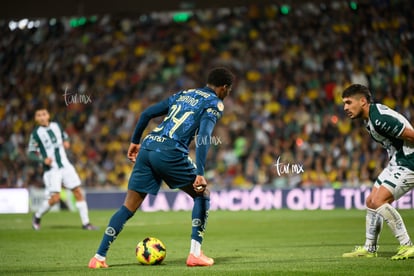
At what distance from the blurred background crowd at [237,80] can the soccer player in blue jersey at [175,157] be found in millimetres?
13324

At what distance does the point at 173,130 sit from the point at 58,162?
25.2ft

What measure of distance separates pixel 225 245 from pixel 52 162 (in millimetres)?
5328

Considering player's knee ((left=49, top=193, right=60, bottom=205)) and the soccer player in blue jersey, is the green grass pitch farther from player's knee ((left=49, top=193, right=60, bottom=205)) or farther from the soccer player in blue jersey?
player's knee ((left=49, top=193, right=60, bottom=205))

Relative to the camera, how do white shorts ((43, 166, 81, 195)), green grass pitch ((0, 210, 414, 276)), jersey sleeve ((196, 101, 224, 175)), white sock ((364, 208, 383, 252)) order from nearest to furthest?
jersey sleeve ((196, 101, 224, 175)), green grass pitch ((0, 210, 414, 276)), white sock ((364, 208, 383, 252)), white shorts ((43, 166, 81, 195))

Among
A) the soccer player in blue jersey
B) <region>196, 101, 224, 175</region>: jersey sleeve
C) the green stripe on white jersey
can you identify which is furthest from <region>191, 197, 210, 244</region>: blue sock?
the green stripe on white jersey

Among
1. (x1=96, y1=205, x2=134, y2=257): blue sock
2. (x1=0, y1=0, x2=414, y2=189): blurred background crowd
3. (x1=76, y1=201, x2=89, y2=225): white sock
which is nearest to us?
(x1=96, y1=205, x2=134, y2=257): blue sock

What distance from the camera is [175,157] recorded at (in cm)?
898

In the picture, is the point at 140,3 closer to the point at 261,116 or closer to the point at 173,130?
the point at 261,116

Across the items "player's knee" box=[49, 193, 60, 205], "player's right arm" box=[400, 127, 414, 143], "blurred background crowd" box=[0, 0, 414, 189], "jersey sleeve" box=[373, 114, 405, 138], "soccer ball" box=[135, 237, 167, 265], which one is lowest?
"soccer ball" box=[135, 237, 167, 265]

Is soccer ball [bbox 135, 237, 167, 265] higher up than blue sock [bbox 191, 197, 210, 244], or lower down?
lower down

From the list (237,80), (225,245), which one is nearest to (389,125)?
(225,245)

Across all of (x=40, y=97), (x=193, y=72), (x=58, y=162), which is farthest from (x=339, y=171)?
(x=40, y=97)

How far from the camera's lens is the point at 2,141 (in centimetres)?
2642

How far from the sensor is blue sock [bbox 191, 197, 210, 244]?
29.9ft
